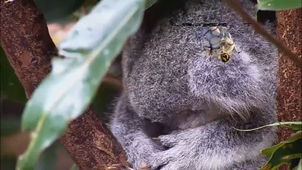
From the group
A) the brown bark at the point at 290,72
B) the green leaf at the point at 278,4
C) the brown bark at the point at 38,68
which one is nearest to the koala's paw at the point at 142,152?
the brown bark at the point at 38,68

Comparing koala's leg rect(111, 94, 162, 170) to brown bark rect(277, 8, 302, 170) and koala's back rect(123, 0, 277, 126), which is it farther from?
brown bark rect(277, 8, 302, 170)

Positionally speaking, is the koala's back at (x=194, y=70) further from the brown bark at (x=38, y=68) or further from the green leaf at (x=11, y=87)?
the green leaf at (x=11, y=87)

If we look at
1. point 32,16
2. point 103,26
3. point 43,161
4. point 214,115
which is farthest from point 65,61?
point 43,161

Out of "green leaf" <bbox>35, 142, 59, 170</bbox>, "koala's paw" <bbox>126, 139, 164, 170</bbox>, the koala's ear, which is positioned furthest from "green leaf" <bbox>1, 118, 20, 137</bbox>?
the koala's ear

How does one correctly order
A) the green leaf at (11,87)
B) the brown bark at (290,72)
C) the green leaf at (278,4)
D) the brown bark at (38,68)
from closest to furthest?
1. the green leaf at (278,4)
2. the brown bark at (290,72)
3. the brown bark at (38,68)
4. the green leaf at (11,87)

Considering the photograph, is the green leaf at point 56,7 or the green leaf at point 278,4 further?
the green leaf at point 56,7

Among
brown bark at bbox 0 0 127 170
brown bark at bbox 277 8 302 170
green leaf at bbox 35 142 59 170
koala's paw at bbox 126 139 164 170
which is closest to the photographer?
brown bark at bbox 277 8 302 170

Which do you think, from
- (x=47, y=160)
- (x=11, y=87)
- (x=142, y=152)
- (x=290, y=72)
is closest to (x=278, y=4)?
(x=290, y=72)
